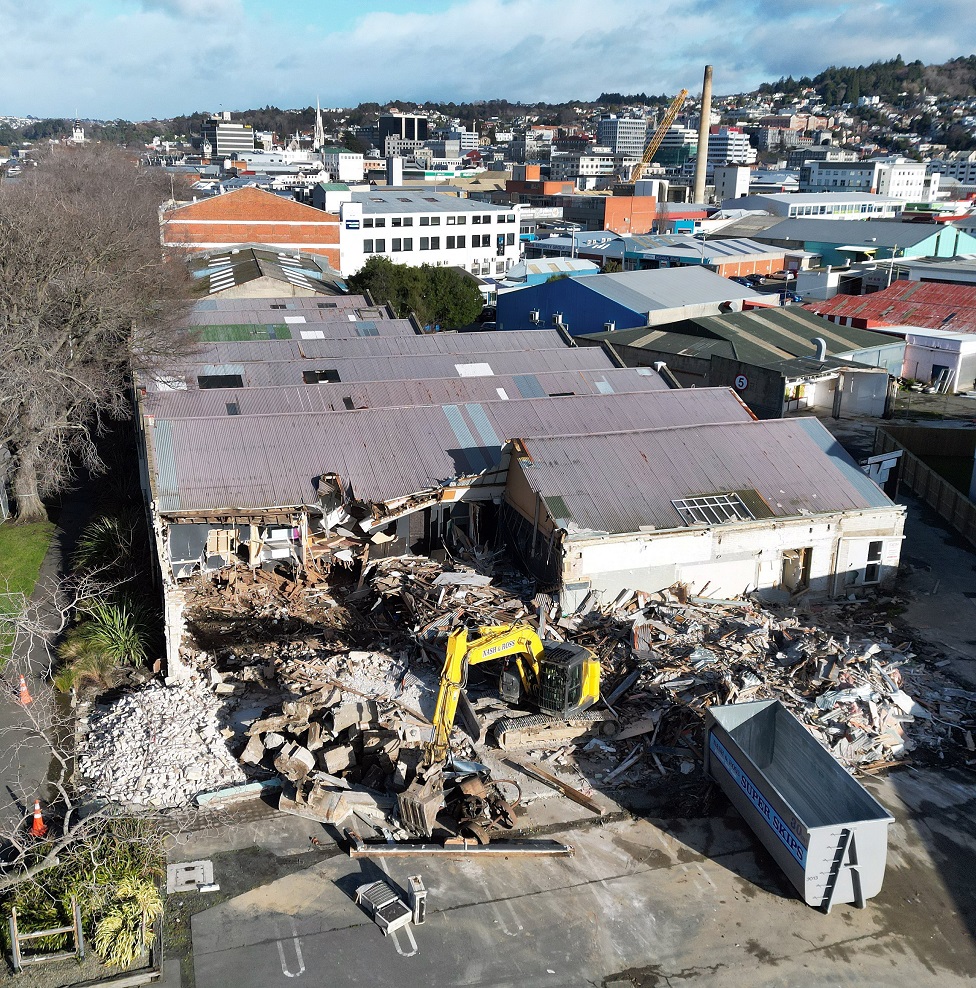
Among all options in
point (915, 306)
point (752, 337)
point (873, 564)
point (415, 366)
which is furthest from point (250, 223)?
point (873, 564)

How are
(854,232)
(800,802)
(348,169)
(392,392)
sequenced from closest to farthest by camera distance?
1. (800,802)
2. (392,392)
3. (854,232)
4. (348,169)

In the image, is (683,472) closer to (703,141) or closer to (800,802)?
(800,802)

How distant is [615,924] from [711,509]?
35.2 feet

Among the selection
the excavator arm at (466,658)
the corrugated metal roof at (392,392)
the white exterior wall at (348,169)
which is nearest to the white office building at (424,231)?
the corrugated metal roof at (392,392)

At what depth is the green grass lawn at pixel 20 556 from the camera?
21905 millimetres

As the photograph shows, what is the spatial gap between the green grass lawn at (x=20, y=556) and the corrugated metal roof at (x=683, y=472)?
40.6ft

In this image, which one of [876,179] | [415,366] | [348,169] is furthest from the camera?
[876,179]

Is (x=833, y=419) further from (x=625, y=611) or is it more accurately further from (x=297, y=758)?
(x=297, y=758)

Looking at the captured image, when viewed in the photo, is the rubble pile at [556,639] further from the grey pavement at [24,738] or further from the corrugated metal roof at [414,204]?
the corrugated metal roof at [414,204]

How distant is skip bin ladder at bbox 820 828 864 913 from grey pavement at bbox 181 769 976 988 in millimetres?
222

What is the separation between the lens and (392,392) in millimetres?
27578

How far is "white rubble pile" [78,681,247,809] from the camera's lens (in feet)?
46.7

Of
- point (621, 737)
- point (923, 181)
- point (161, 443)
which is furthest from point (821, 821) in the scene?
point (923, 181)

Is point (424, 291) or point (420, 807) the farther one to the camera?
point (424, 291)
